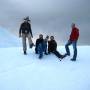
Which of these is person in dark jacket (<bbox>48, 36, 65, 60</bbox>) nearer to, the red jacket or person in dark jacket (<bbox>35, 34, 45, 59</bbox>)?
person in dark jacket (<bbox>35, 34, 45, 59</bbox>)

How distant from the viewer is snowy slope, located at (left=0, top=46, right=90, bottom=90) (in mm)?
21531

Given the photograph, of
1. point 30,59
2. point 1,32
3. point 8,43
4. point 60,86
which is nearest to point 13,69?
point 30,59

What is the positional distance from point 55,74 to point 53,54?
3670 millimetres

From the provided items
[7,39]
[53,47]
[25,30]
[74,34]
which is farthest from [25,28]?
[7,39]

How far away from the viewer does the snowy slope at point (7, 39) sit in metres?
78.1

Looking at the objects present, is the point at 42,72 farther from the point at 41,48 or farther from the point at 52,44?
the point at 52,44

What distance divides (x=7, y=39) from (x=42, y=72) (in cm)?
5952

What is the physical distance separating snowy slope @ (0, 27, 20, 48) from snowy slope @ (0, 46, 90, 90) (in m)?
50.5

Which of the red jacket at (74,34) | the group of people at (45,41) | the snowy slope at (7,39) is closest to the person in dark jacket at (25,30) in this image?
the group of people at (45,41)

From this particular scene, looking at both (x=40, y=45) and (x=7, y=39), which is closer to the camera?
(x=40, y=45)

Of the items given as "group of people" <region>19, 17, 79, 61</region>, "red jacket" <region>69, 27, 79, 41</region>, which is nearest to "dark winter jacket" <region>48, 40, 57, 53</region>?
"group of people" <region>19, 17, 79, 61</region>

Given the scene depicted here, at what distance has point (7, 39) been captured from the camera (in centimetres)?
8212

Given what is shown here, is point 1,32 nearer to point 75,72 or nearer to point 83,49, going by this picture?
point 83,49

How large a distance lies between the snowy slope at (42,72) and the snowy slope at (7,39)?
5050 cm
